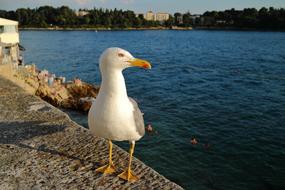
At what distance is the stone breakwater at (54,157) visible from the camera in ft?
17.4

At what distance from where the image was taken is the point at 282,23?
165125mm

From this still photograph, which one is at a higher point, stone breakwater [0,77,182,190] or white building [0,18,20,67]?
white building [0,18,20,67]

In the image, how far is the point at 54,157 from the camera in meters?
6.11

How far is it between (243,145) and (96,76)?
974 inches

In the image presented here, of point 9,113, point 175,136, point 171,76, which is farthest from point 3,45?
point 9,113

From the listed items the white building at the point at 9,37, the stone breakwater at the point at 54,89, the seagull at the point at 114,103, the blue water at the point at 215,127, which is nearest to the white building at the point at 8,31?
the white building at the point at 9,37

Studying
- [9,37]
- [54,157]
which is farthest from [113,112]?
[9,37]

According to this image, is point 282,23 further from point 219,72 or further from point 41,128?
point 41,128

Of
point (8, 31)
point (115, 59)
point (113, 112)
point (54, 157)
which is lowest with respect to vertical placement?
point (54, 157)

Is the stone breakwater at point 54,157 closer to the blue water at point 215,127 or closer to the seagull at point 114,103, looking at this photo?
the seagull at point 114,103

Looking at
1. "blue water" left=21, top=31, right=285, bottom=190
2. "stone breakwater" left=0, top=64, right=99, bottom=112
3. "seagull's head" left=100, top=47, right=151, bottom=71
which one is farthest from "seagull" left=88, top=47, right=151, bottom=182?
"stone breakwater" left=0, top=64, right=99, bottom=112

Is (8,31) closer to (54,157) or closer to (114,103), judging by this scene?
(54,157)

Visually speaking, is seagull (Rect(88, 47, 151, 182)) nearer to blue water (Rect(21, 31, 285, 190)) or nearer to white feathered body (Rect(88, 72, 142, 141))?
white feathered body (Rect(88, 72, 142, 141))

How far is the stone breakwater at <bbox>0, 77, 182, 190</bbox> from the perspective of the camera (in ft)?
17.4
